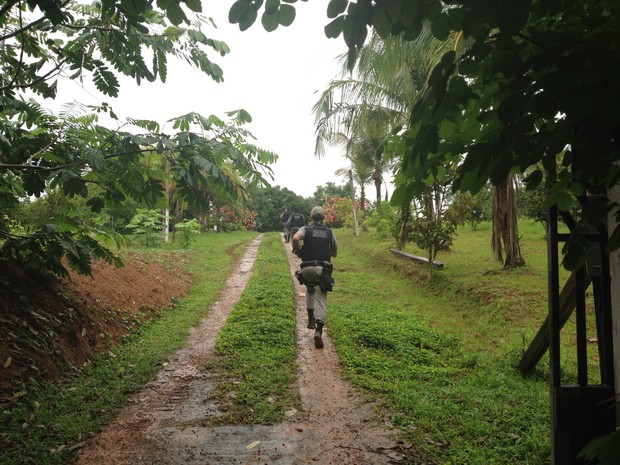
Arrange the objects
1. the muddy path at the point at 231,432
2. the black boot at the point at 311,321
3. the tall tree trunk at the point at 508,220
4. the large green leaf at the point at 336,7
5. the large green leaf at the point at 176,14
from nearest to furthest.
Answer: the large green leaf at the point at 336,7
the large green leaf at the point at 176,14
the muddy path at the point at 231,432
the black boot at the point at 311,321
the tall tree trunk at the point at 508,220

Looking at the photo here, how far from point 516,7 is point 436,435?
339 centimetres

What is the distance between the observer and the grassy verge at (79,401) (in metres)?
3.52

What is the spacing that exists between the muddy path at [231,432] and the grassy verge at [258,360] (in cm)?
15

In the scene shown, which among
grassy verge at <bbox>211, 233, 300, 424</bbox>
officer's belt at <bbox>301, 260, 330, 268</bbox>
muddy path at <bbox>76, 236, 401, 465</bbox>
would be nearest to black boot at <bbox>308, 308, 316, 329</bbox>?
grassy verge at <bbox>211, 233, 300, 424</bbox>

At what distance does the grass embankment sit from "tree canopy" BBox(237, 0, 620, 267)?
2573 millimetres

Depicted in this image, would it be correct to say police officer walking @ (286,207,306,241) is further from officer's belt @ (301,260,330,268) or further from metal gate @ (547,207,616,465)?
metal gate @ (547,207,616,465)

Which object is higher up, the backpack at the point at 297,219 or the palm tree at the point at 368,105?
the palm tree at the point at 368,105

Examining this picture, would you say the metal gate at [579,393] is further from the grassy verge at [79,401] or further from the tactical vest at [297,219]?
the tactical vest at [297,219]

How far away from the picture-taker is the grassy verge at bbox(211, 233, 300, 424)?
443 cm

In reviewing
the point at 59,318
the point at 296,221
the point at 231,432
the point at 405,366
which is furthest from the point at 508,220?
the point at 59,318

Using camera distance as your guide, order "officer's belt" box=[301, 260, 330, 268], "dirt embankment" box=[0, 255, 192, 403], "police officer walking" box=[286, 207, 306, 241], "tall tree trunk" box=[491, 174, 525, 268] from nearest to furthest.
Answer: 1. "dirt embankment" box=[0, 255, 192, 403]
2. "officer's belt" box=[301, 260, 330, 268]
3. "tall tree trunk" box=[491, 174, 525, 268]
4. "police officer walking" box=[286, 207, 306, 241]

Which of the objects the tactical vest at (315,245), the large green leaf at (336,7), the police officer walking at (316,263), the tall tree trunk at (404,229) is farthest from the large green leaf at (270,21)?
the tall tree trunk at (404,229)

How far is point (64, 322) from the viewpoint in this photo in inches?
237

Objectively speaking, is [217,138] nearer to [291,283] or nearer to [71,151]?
[71,151]
